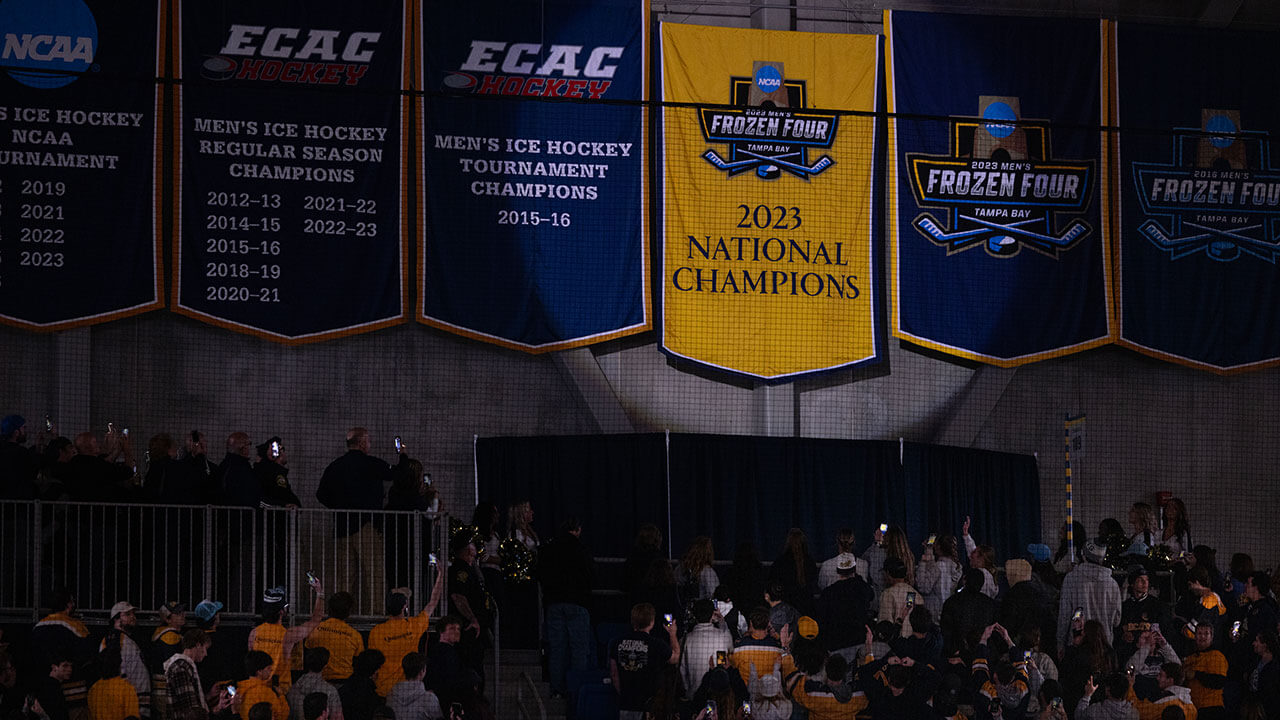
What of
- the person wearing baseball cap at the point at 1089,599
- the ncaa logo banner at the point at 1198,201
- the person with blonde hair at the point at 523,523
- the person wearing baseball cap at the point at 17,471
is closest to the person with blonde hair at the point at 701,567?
the person with blonde hair at the point at 523,523

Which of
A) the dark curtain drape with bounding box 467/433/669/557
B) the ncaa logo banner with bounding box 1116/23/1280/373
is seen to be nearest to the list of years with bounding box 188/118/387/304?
the dark curtain drape with bounding box 467/433/669/557

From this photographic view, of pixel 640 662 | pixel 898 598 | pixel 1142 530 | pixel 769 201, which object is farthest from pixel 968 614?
pixel 769 201

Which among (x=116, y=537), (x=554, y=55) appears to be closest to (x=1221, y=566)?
(x=554, y=55)

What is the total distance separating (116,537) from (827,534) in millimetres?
7454

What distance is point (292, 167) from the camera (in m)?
16.6

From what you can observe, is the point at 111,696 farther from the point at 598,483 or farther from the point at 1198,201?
the point at 1198,201

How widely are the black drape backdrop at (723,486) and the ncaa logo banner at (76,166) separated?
4132 millimetres

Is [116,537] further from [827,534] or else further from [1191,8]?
[1191,8]

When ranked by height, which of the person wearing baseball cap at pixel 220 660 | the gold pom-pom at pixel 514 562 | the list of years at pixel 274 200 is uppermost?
the list of years at pixel 274 200

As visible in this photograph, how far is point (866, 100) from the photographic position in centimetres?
1758

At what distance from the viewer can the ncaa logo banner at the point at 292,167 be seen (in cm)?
1639

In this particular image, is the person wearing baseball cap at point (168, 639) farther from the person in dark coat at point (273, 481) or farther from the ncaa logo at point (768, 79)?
the ncaa logo at point (768, 79)

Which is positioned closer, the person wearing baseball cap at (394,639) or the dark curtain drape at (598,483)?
the person wearing baseball cap at (394,639)

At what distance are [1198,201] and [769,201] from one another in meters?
4.88
